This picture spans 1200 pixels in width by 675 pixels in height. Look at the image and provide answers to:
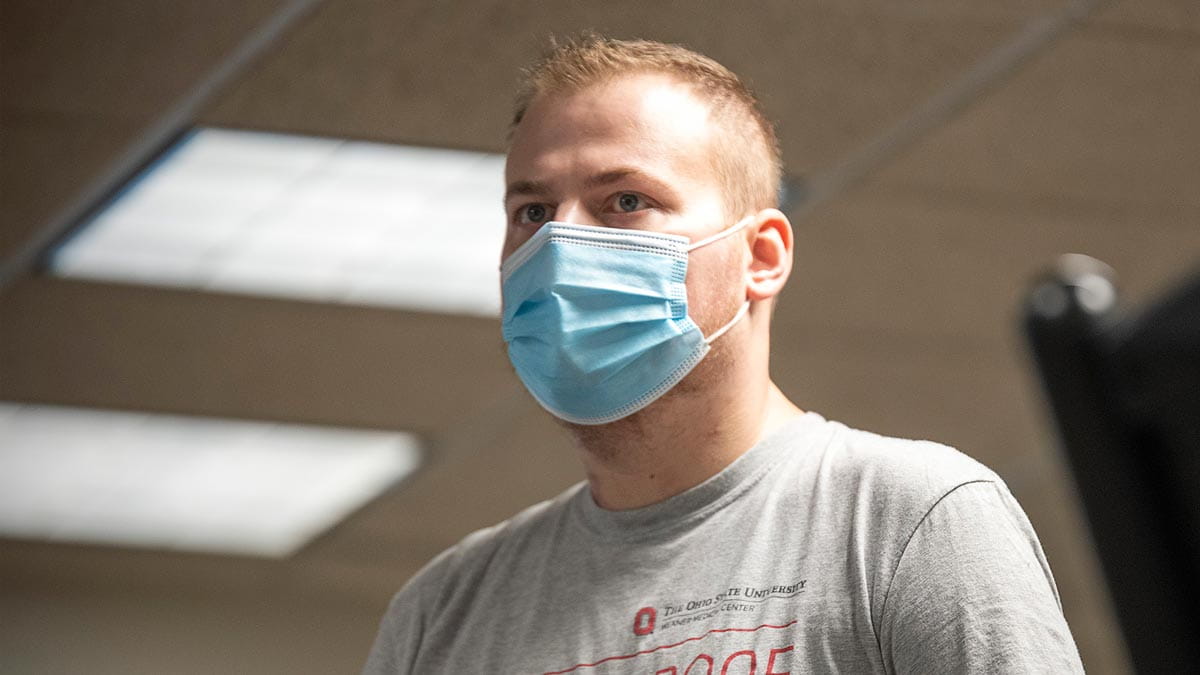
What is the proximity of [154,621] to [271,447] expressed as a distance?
193 cm

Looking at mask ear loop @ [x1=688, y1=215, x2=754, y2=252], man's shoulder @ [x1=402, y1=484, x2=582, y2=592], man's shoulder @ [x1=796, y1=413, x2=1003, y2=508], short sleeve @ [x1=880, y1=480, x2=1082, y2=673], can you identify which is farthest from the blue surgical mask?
short sleeve @ [x1=880, y1=480, x2=1082, y2=673]

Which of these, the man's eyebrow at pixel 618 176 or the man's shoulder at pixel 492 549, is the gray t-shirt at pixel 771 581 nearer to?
the man's shoulder at pixel 492 549

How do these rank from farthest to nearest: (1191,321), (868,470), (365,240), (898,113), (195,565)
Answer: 1. (195,565)
2. (365,240)
3. (898,113)
4. (868,470)
5. (1191,321)

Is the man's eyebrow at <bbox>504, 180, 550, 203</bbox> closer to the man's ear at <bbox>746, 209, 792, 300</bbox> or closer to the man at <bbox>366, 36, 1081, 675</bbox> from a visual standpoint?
the man at <bbox>366, 36, 1081, 675</bbox>

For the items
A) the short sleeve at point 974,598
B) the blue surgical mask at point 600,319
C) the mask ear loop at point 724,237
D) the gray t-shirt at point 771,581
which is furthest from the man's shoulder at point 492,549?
the short sleeve at point 974,598

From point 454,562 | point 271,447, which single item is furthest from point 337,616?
point 454,562

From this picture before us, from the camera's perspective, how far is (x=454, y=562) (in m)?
1.75

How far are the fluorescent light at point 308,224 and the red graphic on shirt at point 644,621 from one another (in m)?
2.82

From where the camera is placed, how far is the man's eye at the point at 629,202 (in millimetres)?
1707

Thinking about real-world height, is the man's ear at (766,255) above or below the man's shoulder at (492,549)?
above

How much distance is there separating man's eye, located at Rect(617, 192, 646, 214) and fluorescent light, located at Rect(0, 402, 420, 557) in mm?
4548

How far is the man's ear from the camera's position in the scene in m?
1.76

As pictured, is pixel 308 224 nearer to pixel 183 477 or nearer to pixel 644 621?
pixel 183 477

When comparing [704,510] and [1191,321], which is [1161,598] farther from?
[704,510]
